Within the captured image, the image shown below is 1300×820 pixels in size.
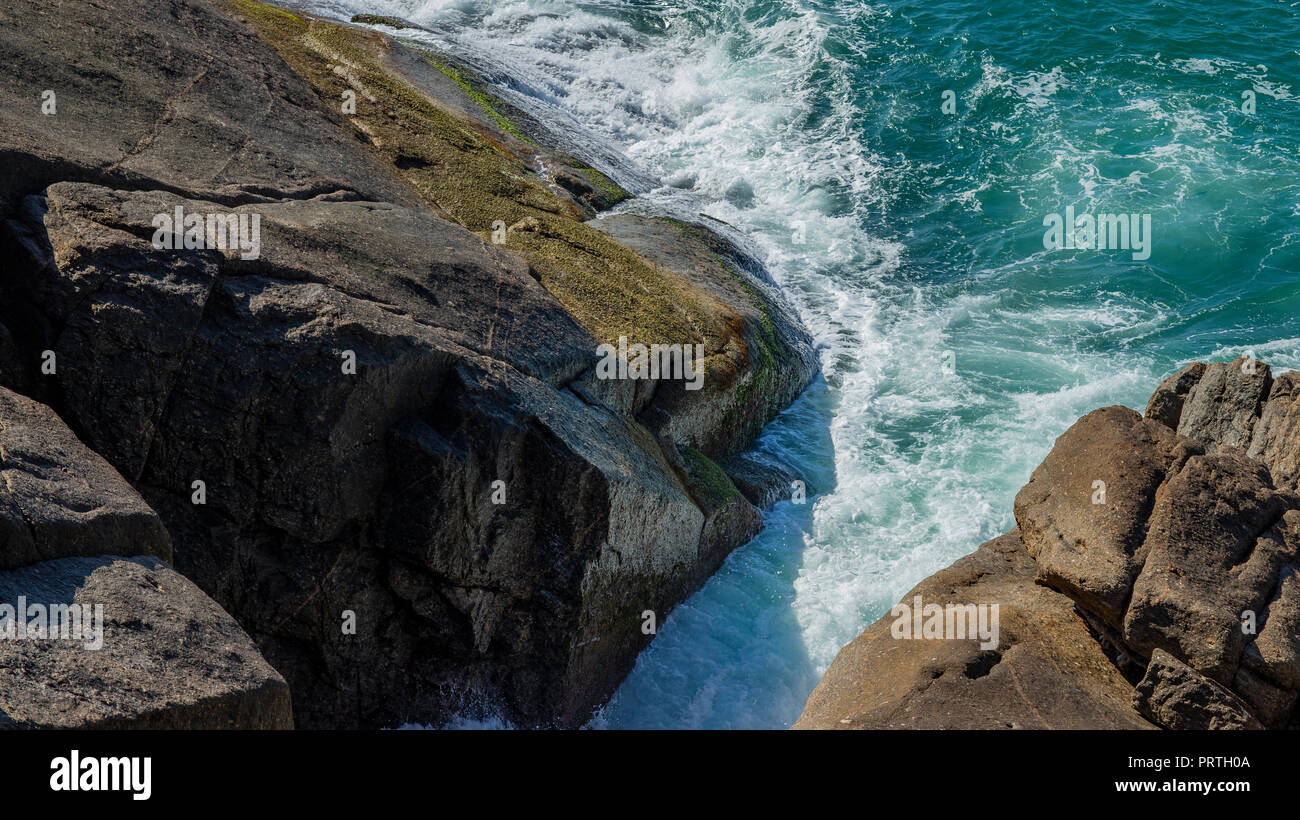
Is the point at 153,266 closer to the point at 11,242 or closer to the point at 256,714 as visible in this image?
the point at 11,242

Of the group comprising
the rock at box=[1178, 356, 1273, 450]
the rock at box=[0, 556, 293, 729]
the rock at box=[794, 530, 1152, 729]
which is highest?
the rock at box=[1178, 356, 1273, 450]

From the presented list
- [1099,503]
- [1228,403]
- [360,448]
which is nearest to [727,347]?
[1099,503]

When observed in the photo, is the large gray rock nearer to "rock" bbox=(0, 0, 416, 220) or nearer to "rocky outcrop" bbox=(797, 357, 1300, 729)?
"rock" bbox=(0, 0, 416, 220)

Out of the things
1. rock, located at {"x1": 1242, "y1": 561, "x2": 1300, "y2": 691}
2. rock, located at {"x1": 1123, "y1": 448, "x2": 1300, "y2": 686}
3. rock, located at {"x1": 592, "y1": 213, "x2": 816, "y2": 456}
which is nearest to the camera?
rock, located at {"x1": 1242, "y1": 561, "x2": 1300, "y2": 691}

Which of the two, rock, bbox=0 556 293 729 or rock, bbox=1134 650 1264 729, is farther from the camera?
rock, bbox=1134 650 1264 729

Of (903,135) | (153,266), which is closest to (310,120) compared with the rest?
(153,266)

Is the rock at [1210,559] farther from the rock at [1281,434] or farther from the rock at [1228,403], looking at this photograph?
the rock at [1228,403]

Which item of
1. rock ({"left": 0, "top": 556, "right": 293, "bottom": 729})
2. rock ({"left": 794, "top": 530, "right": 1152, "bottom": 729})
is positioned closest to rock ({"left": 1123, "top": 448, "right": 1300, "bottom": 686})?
rock ({"left": 794, "top": 530, "right": 1152, "bottom": 729})
